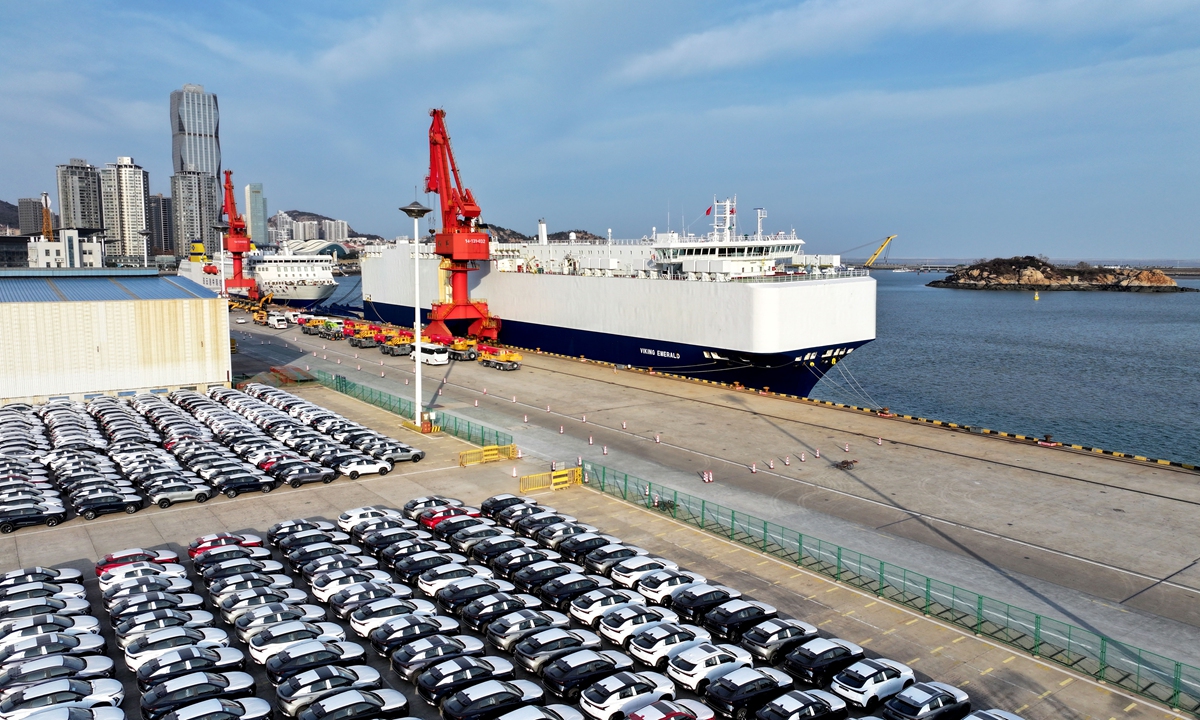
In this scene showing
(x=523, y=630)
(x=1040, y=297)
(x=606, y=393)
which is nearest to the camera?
(x=523, y=630)

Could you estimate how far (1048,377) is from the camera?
68375mm

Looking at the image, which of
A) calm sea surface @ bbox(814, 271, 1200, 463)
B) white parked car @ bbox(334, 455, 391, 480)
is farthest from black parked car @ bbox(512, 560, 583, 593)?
calm sea surface @ bbox(814, 271, 1200, 463)

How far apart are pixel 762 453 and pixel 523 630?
18.6m

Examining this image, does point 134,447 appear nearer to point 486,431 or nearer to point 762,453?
point 486,431

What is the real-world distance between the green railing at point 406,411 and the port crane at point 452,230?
56.2ft

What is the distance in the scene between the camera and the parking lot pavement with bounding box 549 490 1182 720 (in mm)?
14727

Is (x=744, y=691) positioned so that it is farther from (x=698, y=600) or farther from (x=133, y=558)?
(x=133, y=558)

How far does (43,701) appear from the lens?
44.0ft

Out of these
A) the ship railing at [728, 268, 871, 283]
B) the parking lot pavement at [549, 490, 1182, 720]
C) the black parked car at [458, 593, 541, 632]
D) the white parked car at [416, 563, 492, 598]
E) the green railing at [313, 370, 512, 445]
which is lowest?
the parking lot pavement at [549, 490, 1182, 720]

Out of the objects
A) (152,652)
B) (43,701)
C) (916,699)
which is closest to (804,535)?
(916,699)

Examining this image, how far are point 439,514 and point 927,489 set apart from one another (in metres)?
17.2

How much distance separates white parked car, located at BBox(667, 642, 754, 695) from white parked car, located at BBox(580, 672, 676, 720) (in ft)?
1.62

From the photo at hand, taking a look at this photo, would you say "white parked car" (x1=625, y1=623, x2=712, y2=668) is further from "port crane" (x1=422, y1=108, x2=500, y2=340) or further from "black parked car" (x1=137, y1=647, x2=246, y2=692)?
"port crane" (x1=422, y1=108, x2=500, y2=340)

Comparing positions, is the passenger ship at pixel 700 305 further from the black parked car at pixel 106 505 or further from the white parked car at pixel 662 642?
the black parked car at pixel 106 505
